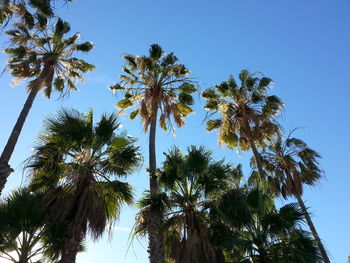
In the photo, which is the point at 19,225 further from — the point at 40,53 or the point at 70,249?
the point at 40,53

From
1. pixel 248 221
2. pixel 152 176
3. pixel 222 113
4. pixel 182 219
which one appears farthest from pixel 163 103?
pixel 248 221

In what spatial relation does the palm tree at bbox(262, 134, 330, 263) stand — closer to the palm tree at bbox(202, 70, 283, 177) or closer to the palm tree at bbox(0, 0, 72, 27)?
the palm tree at bbox(202, 70, 283, 177)

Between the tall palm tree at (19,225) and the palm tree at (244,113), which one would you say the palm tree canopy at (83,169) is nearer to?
the tall palm tree at (19,225)

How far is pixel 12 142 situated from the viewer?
12094 millimetres

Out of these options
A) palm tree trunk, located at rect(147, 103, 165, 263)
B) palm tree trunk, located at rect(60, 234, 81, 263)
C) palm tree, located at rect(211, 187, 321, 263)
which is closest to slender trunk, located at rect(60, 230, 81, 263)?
palm tree trunk, located at rect(60, 234, 81, 263)

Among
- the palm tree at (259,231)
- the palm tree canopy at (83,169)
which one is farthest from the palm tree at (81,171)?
the palm tree at (259,231)

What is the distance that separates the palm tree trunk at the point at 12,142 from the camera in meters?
11.0

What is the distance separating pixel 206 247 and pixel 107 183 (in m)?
4.02

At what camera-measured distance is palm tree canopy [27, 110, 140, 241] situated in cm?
1051

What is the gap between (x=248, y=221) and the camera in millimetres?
10602

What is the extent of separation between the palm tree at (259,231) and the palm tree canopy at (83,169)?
3412mm

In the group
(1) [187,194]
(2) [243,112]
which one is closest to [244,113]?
(2) [243,112]

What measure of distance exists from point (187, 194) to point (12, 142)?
6695mm

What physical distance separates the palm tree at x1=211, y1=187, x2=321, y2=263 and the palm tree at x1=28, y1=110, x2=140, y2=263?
11.2 ft
